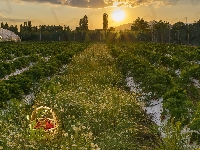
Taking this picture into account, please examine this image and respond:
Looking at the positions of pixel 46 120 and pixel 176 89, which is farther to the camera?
pixel 176 89

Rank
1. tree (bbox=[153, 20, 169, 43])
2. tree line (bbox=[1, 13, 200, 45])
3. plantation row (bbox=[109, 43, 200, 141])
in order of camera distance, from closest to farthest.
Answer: plantation row (bbox=[109, 43, 200, 141])
tree line (bbox=[1, 13, 200, 45])
tree (bbox=[153, 20, 169, 43])

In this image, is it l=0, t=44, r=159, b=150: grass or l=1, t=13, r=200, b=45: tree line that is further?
l=1, t=13, r=200, b=45: tree line

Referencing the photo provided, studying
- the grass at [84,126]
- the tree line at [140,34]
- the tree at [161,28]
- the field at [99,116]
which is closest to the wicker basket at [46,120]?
the field at [99,116]

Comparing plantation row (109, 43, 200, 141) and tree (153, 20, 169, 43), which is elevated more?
tree (153, 20, 169, 43)

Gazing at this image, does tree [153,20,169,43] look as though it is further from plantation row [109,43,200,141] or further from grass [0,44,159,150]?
grass [0,44,159,150]

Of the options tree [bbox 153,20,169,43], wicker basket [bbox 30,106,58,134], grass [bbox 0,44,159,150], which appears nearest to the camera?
grass [bbox 0,44,159,150]

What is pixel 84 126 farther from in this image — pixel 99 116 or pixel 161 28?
pixel 161 28

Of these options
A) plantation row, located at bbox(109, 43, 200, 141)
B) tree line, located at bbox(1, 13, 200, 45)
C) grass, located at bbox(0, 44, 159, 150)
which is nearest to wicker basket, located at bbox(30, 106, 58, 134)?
grass, located at bbox(0, 44, 159, 150)

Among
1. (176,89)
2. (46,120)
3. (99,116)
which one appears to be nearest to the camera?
(46,120)

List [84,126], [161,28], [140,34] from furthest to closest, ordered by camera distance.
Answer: [140,34], [161,28], [84,126]

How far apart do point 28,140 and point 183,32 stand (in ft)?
299

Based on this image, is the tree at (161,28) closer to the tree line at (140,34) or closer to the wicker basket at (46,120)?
the tree line at (140,34)

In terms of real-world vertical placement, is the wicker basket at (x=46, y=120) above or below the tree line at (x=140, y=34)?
below

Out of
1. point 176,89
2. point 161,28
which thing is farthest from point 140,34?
point 176,89
